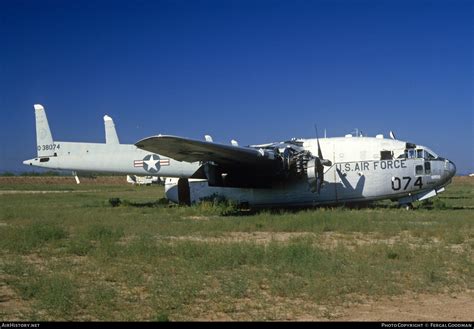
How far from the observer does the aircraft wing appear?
18125 millimetres

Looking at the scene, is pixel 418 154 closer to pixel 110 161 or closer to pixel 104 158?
pixel 110 161

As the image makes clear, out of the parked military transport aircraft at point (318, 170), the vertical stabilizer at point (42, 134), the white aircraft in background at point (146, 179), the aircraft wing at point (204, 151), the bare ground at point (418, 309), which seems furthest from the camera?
the white aircraft in background at point (146, 179)

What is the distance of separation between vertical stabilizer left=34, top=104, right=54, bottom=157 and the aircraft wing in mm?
8467

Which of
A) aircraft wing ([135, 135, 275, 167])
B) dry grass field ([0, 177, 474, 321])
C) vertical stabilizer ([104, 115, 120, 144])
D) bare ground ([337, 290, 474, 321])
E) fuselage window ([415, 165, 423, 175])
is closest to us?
bare ground ([337, 290, 474, 321])

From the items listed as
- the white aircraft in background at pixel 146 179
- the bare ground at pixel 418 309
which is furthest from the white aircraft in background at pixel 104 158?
the bare ground at pixel 418 309

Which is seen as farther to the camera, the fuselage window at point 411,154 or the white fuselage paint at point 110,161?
the white fuselage paint at point 110,161

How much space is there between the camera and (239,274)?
8953 millimetres

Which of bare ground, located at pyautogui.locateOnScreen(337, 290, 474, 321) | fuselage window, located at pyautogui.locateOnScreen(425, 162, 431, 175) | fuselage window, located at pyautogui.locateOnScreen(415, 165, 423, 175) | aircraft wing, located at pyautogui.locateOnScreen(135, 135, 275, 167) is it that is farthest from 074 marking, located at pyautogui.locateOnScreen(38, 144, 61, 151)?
bare ground, located at pyautogui.locateOnScreen(337, 290, 474, 321)

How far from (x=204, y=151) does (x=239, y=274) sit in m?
11.2

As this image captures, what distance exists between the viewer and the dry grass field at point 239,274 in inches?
263

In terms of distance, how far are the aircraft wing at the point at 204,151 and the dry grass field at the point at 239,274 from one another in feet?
12.3

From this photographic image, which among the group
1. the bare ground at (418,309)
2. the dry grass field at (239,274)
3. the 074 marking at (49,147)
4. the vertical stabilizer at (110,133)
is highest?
the vertical stabilizer at (110,133)

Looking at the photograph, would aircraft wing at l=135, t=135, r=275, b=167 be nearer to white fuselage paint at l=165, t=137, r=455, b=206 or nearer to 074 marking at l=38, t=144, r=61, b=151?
white fuselage paint at l=165, t=137, r=455, b=206

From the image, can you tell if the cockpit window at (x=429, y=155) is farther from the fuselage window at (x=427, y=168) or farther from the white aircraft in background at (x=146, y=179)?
the white aircraft in background at (x=146, y=179)
